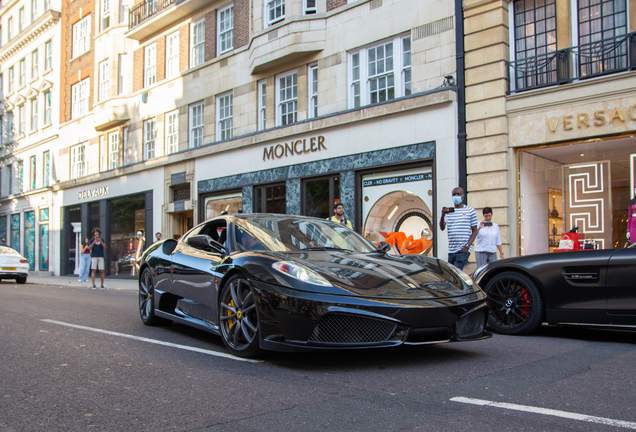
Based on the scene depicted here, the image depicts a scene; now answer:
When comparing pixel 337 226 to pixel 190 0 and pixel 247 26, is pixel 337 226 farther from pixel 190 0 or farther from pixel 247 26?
pixel 190 0

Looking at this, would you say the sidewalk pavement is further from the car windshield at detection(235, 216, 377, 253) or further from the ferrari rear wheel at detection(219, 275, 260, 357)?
the ferrari rear wheel at detection(219, 275, 260, 357)

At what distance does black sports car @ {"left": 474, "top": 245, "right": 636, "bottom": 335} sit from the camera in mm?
5711

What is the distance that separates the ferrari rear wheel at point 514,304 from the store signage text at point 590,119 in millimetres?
6235

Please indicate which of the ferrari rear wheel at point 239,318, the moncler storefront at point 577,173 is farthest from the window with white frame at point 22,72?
the ferrari rear wheel at point 239,318

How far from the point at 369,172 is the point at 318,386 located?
11.6m

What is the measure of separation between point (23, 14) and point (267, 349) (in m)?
39.7

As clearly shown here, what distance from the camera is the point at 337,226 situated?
640 centimetres

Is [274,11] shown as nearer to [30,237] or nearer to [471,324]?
[471,324]

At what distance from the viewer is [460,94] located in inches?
524

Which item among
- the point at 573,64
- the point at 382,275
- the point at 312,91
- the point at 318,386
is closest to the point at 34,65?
the point at 312,91

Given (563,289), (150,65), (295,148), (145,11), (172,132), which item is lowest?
(563,289)

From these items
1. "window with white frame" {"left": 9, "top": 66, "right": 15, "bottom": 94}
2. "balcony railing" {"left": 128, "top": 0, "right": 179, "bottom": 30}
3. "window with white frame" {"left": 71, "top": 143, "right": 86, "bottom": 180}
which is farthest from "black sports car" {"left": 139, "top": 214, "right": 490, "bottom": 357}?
"window with white frame" {"left": 9, "top": 66, "right": 15, "bottom": 94}

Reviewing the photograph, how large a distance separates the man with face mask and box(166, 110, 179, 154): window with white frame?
14.7 meters

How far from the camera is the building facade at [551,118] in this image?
11.2 metres
